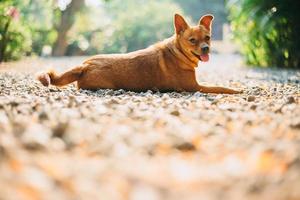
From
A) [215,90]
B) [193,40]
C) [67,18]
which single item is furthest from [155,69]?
[67,18]

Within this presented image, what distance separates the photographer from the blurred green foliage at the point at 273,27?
33.9ft

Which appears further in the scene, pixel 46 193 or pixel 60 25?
pixel 60 25

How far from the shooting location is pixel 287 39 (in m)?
10.7

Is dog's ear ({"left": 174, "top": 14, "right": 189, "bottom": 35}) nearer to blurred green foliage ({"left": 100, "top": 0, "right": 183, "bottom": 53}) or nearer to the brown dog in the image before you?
the brown dog

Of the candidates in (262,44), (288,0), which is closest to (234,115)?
(288,0)

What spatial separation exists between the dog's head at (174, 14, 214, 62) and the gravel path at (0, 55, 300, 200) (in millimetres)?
1579

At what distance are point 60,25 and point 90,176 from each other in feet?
54.7

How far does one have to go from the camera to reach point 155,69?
16.1ft

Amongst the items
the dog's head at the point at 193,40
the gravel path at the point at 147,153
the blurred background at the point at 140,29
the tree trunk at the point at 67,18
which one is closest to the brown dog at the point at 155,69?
the dog's head at the point at 193,40

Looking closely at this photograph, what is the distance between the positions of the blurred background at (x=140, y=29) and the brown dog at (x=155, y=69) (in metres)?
5.70

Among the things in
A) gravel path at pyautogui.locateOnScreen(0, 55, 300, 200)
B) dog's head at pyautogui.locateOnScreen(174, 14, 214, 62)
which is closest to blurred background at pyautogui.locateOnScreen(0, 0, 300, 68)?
dog's head at pyautogui.locateOnScreen(174, 14, 214, 62)

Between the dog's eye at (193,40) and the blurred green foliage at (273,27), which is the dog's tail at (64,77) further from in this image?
the blurred green foliage at (273,27)

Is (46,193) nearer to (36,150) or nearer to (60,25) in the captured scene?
(36,150)

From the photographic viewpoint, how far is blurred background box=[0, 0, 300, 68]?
34.6 ft
